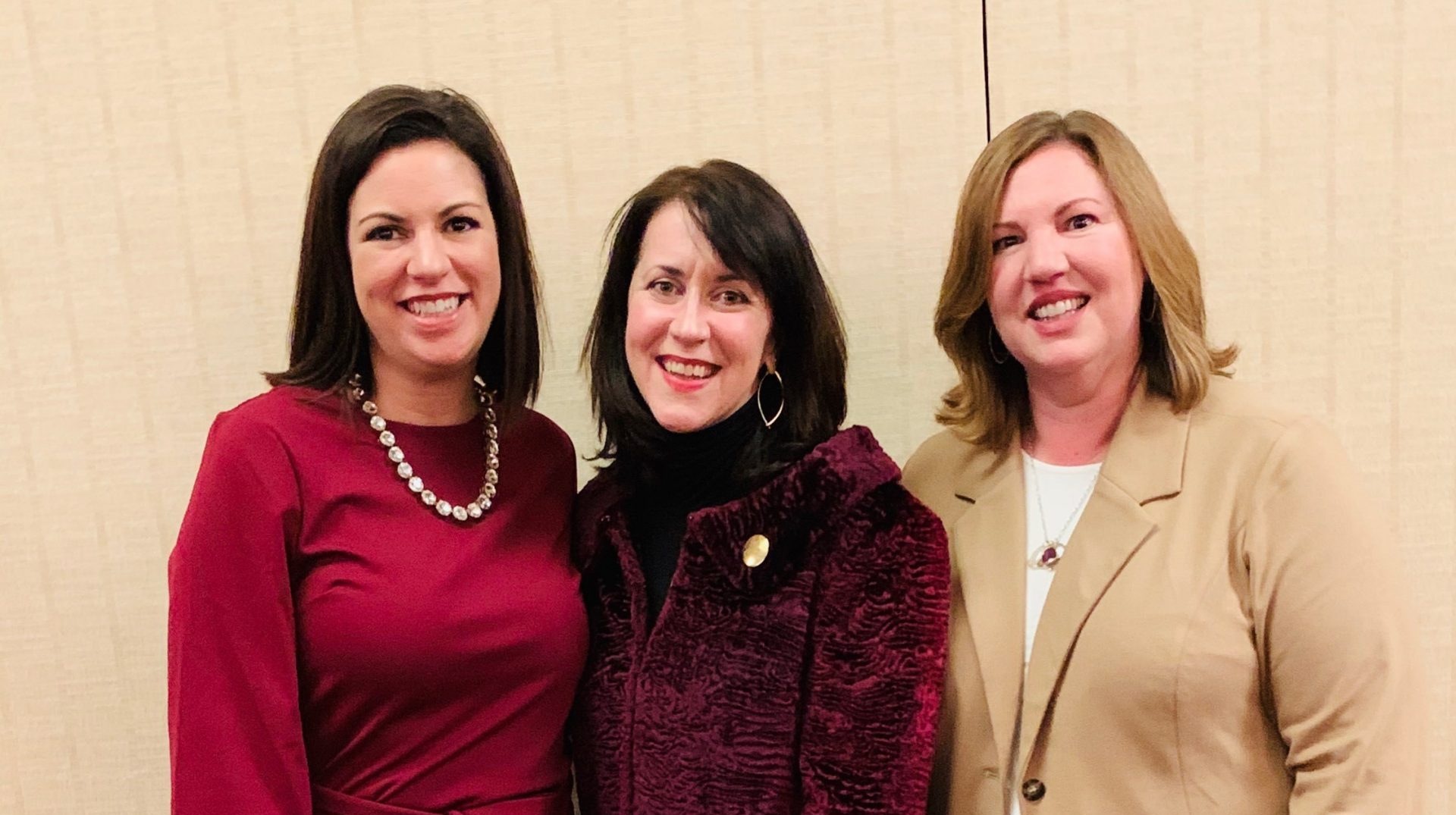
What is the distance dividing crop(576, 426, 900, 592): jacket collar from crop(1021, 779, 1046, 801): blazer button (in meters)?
0.42

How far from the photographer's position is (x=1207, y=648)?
1.21 metres

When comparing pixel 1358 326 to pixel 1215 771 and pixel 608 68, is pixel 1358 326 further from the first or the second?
pixel 608 68

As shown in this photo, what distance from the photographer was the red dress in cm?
122

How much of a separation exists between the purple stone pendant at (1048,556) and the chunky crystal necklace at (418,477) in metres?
0.78

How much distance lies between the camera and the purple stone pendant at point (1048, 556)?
136 cm

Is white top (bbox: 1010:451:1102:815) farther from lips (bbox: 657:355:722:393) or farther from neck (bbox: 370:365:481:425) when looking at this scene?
neck (bbox: 370:365:481:425)

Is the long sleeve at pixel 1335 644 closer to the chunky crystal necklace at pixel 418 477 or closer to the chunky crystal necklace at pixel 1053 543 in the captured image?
the chunky crystal necklace at pixel 1053 543

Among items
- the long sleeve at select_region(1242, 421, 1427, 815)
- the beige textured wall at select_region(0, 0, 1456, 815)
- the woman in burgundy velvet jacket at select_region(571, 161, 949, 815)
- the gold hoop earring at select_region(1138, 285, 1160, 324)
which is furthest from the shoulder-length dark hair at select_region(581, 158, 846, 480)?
the long sleeve at select_region(1242, 421, 1427, 815)

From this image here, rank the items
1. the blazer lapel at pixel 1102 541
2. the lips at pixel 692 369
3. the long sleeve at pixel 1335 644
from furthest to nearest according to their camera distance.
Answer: the lips at pixel 692 369
the blazer lapel at pixel 1102 541
the long sleeve at pixel 1335 644

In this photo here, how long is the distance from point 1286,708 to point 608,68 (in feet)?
4.64

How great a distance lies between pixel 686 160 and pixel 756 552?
Answer: 791 mm

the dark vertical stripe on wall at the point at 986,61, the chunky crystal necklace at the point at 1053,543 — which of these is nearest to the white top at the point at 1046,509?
the chunky crystal necklace at the point at 1053,543

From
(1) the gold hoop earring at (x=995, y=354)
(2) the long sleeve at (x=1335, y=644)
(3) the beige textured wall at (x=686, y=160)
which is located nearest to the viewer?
(2) the long sleeve at (x=1335, y=644)

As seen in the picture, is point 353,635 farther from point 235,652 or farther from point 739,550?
point 739,550
